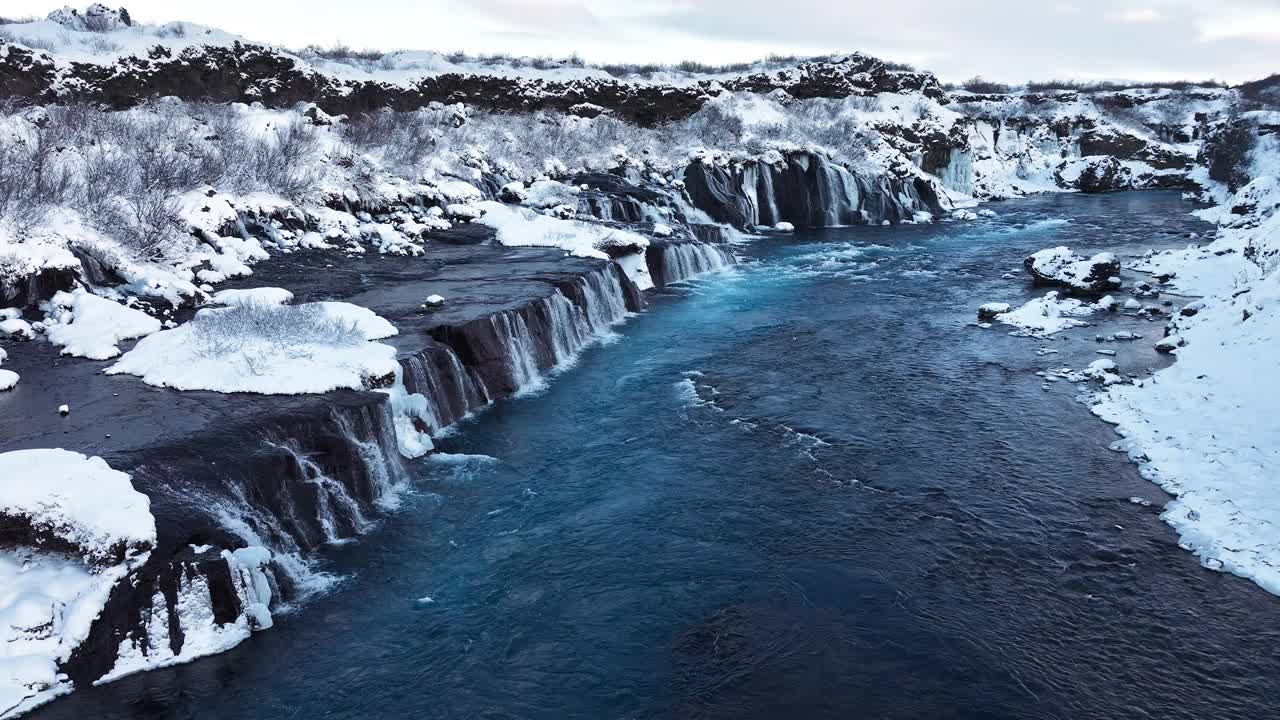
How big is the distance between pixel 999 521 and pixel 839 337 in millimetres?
11315

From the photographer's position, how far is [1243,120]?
59594mm

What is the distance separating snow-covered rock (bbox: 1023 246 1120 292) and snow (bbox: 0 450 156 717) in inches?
1080

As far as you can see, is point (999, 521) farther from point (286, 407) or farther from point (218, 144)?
point (218, 144)

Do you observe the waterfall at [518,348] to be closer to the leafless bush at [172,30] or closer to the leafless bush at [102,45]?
the leafless bush at [102,45]

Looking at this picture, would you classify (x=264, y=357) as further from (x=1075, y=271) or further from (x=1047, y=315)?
(x=1075, y=271)

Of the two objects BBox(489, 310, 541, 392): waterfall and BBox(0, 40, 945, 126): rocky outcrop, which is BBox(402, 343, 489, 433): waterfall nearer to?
BBox(489, 310, 541, 392): waterfall

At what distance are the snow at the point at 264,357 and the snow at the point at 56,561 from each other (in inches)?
164

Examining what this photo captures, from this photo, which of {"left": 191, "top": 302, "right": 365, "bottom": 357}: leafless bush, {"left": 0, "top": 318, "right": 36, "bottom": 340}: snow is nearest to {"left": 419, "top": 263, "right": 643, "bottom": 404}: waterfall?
{"left": 191, "top": 302, "right": 365, "bottom": 357}: leafless bush

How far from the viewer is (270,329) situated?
51.4ft

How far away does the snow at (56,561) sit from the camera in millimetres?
8602

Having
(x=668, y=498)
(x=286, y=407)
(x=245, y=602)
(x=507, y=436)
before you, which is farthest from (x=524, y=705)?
(x=507, y=436)

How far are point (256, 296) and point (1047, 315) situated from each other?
2172 cm

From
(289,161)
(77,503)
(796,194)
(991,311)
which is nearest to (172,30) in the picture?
(289,161)

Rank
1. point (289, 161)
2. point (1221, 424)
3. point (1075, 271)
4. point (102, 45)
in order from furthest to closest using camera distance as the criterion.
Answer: point (102, 45)
point (289, 161)
point (1075, 271)
point (1221, 424)
